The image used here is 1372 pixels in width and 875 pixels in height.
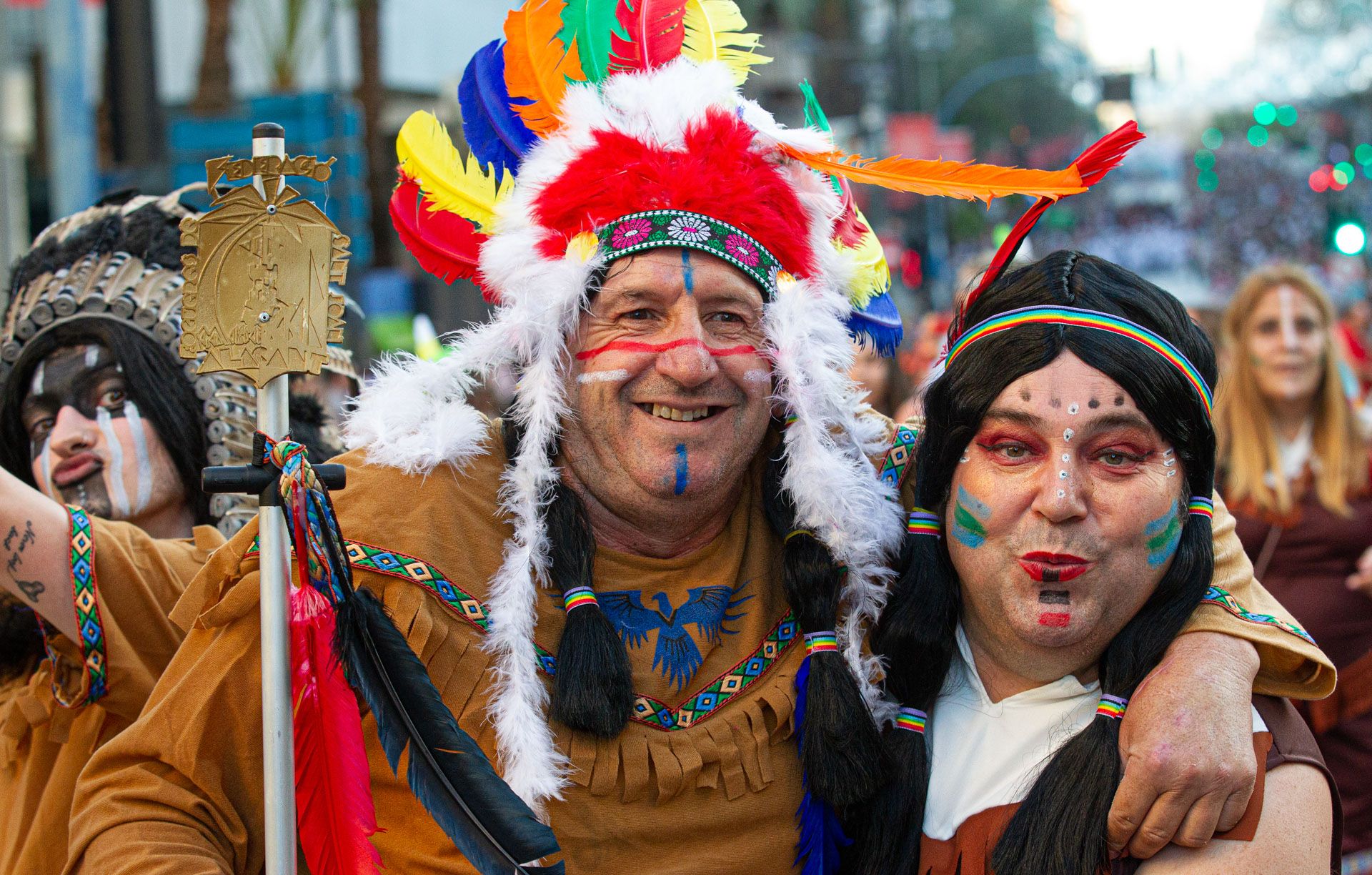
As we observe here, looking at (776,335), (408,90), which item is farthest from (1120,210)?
(776,335)

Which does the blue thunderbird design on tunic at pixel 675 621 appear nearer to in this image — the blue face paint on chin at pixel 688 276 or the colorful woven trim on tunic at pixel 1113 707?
the blue face paint on chin at pixel 688 276

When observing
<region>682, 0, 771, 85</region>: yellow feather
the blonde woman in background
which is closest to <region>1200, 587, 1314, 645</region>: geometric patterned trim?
<region>682, 0, 771, 85</region>: yellow feather

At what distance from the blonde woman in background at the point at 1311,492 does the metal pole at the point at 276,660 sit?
10.5 feet

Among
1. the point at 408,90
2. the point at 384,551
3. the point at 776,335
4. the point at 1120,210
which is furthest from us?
the point at 1120,210

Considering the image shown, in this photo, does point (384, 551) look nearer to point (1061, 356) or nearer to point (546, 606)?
point (546, 606)

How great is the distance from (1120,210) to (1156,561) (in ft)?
98.5

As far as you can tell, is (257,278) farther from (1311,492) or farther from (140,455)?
(1311,492)

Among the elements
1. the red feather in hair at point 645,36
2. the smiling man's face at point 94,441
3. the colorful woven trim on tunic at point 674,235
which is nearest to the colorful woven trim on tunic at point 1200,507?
the colorful woven trim on tunic at point 674,235

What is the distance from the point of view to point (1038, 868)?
7.20 ft

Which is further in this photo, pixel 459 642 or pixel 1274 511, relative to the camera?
pixel 1274 511

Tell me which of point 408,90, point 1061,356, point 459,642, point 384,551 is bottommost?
A: point 459,642

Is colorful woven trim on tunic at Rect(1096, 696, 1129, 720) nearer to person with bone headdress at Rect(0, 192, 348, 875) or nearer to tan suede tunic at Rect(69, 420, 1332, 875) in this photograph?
tan suede tunic at Rect(69, 420, 1332, 875)

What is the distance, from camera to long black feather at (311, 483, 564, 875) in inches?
82.1

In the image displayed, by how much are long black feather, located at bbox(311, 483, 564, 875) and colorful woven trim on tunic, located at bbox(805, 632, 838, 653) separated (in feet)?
2.22
